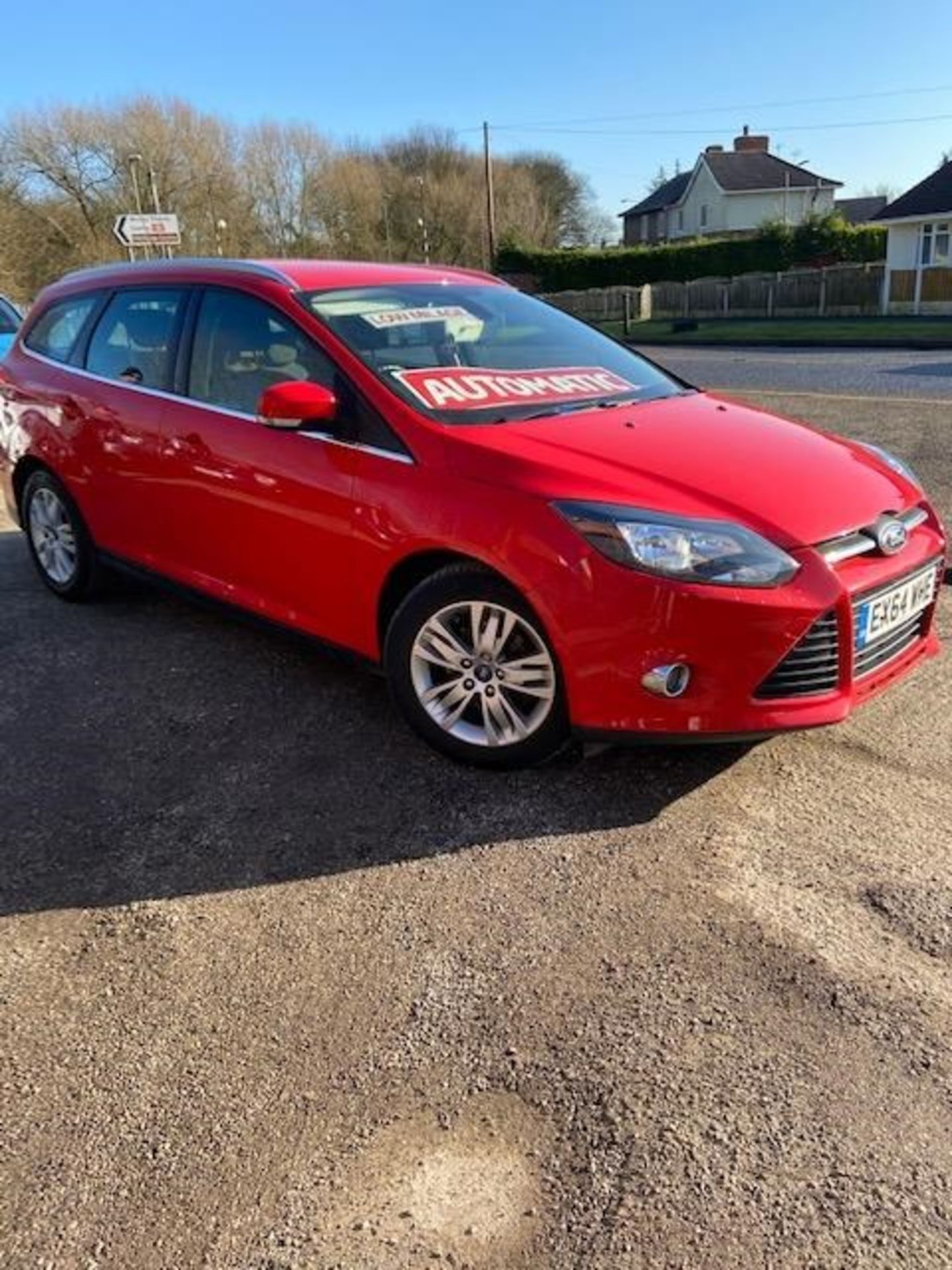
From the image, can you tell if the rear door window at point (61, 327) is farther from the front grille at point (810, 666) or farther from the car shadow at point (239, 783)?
the front grille at point (810, 666)

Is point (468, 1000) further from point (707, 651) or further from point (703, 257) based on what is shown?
point (703, 257)

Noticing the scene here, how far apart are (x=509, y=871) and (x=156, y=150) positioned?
60.5m

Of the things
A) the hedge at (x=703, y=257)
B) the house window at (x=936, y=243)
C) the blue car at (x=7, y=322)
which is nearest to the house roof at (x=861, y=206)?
the hedge at (x=703, y=257)

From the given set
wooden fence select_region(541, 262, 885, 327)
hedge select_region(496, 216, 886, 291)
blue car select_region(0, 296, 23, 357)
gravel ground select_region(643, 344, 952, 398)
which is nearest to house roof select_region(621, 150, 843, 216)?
hedge select_region(496, 216, 886, 291)

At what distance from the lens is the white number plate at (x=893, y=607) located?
123 inches

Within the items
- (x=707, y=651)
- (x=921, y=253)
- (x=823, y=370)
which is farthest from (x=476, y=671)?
(x=921, y=253)

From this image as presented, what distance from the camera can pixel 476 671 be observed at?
11.1ft

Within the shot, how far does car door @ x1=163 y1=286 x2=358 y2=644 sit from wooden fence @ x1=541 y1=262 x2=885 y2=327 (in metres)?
28.0

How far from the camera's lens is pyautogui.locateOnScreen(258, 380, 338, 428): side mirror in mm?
3504

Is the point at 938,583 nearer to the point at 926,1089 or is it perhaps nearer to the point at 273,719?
the point at 926,1089

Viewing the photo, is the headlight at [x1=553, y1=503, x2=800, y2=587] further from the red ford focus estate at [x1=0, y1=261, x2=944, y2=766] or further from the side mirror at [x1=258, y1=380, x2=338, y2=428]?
the side mirror at [x1=258, y1=380, x2=338, y2=428]

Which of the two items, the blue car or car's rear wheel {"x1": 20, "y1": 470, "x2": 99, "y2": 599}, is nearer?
car's rear wheel {"x1": 20, "y1": 470, "x2": 99, "y2": 599}

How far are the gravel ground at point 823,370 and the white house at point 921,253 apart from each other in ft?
42.4

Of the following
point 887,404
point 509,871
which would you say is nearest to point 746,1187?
point 509,871
